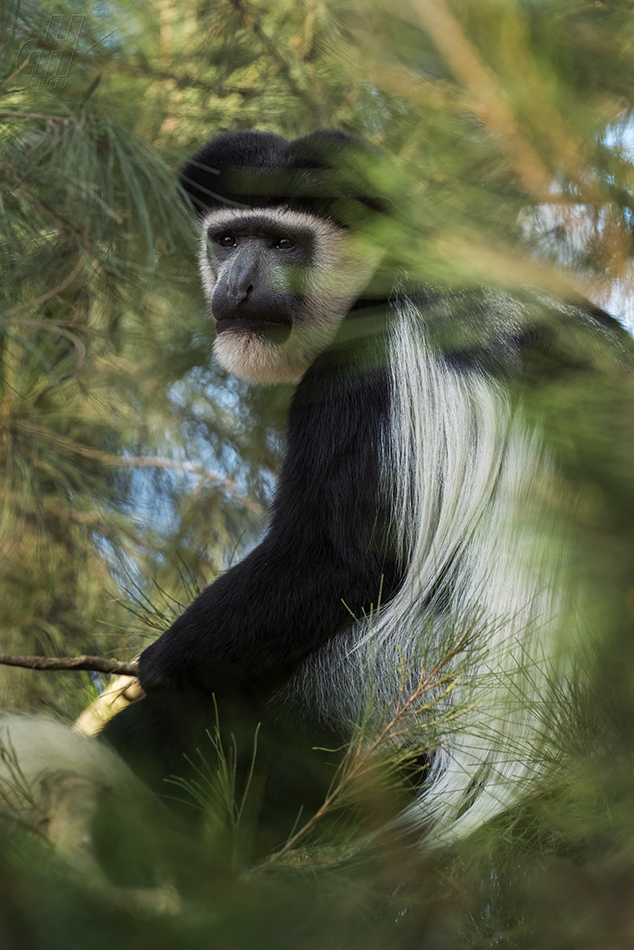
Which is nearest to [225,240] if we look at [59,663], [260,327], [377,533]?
[260,327]

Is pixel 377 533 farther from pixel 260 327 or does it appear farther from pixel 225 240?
pixel 225 240

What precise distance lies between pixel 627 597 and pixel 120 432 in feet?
7.38

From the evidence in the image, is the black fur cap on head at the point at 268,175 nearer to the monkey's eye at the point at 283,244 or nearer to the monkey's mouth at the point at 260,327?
the monkey's eye at the point at 283,244

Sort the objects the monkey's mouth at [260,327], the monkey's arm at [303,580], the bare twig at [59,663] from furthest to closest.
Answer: the monkey's mouth at [260,327]
the monkey's arm at [303,580]
the bare twig at [59,663]

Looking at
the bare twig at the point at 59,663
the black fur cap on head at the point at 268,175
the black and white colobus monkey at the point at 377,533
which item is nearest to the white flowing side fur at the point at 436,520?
the black and white colobus monkey at the point at 377,533

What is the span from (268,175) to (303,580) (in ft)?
3.38

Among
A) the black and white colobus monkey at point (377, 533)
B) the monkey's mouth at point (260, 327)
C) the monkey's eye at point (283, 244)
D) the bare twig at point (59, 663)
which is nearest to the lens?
the bare twig at point (59, 663)

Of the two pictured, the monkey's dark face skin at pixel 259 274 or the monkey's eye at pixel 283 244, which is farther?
the monkey's eye at pixel 283 244

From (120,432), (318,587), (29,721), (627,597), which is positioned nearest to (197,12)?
(120,432)

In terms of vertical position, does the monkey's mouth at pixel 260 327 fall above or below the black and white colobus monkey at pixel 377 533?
above

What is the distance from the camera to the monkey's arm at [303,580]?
146 centimetres

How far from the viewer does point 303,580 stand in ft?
4.93

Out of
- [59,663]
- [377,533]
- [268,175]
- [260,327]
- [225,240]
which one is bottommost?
[59,663]

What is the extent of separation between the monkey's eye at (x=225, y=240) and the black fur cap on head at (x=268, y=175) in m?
0.07
